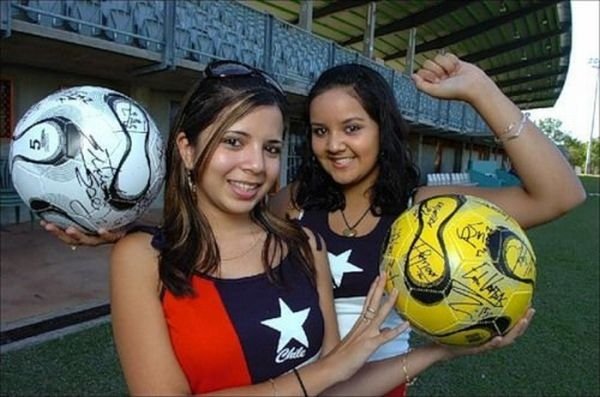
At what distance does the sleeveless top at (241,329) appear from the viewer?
130 centimetres

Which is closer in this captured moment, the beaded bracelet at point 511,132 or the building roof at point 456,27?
the beaded bracelet at point 511,132

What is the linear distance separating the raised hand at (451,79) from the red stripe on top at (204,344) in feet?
2.88

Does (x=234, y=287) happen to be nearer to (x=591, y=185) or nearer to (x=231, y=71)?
(x=231, y=71)

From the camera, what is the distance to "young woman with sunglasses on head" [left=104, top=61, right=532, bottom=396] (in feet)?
4.23

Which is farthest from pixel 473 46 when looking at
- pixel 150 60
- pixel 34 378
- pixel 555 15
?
pixel 34 378

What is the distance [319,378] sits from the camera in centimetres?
128

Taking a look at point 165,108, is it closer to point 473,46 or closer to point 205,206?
point 205,206

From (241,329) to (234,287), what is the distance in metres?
0.11

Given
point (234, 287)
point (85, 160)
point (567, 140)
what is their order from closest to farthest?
point (234, 287)
point (85, 160)
point (567, 140)

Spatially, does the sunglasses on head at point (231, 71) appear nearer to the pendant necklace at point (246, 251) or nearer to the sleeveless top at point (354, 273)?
the pendant necklace at point (246, 251)

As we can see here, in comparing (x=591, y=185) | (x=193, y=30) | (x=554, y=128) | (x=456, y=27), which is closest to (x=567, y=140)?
(x=554, y=128)

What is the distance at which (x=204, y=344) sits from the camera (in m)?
1.30

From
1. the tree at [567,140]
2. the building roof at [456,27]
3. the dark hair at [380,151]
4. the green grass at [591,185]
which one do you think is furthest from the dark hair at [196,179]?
the tree at [567,140]

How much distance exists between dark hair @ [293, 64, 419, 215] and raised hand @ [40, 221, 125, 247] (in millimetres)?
627
